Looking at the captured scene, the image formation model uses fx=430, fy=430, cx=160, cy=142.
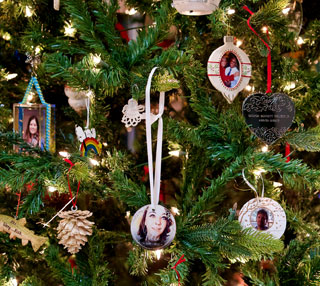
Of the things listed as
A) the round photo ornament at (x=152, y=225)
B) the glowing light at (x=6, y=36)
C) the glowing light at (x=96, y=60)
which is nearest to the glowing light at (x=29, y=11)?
the glowing light at (x=6, y=36)

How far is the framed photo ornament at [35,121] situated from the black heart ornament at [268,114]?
0.38 m

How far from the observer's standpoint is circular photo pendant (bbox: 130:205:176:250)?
694 millimetres

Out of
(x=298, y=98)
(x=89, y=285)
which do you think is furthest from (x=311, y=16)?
(x=89, y=285)

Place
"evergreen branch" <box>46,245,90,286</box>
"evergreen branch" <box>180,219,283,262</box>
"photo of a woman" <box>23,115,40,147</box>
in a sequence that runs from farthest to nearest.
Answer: "photo of a woman" <box>23,115,40,147</box>
"evergreen branch" <box>46,245,90,286</box>
"evergreen branch" <box>180,219,283,262</box>

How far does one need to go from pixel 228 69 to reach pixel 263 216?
27 cm

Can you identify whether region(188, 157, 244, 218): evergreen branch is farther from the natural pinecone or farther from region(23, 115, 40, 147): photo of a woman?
region(23, 115, 40, 147): photo of a woman

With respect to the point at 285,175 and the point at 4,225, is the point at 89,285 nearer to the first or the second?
the point at 4,225

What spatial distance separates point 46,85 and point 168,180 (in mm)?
365

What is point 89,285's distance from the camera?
0.76 m

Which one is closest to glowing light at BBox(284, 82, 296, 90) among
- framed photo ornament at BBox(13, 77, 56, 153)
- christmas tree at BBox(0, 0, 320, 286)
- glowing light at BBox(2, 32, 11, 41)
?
christmas tree at BBox(0, 0, 320, 286)

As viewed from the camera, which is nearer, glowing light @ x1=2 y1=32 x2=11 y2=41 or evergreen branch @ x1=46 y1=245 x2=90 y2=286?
evergreen branch @ x1=46 y1=245 x2=90 y2=286

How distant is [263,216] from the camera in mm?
771

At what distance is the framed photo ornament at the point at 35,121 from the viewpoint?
2.79 ft

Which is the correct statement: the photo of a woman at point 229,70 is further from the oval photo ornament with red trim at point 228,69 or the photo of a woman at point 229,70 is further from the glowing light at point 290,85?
the glowing light at point 290,85
